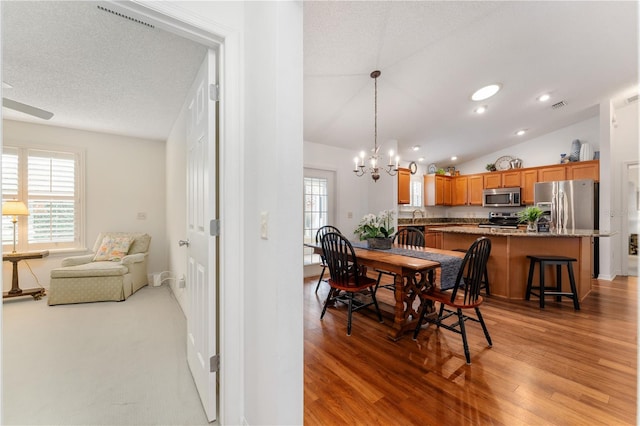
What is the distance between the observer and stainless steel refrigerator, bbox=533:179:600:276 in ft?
15.0

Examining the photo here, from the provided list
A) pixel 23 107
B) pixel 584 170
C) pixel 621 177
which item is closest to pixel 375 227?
pixel 23 107

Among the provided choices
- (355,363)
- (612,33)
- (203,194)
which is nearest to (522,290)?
(355,363)

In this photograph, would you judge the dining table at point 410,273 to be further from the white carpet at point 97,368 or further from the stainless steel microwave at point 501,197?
the stainless steel microwave at point 501,197

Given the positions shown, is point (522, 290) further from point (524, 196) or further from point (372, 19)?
point (372, 19)

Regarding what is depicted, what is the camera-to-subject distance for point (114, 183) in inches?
174

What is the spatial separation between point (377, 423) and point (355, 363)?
56 cm

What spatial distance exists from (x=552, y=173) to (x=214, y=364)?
656 cm

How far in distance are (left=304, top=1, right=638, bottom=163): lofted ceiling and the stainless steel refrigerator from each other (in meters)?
1.29

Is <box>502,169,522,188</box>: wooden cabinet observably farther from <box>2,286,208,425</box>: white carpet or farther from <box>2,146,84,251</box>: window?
<box>2,146,84,251</box>: window

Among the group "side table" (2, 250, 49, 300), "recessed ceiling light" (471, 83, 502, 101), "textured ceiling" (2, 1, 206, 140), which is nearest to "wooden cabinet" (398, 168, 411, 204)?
"recessed ceiling light" (471, 83, 502, 101)

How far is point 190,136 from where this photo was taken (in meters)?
2.11

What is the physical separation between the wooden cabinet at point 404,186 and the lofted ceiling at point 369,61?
4.68ft

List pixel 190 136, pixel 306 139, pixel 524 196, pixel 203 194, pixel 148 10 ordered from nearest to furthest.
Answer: pixel 148 10 < pixel 203 194 < pixel 190 136 < pixel 306 139 < pixel 524 196

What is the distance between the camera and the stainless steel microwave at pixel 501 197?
18.8 feet
